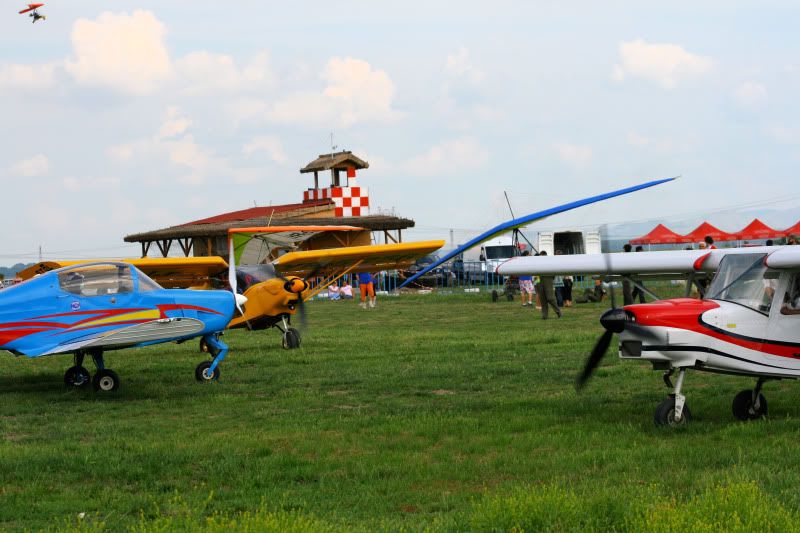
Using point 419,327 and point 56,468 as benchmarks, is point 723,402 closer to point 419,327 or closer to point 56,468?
point 56,468

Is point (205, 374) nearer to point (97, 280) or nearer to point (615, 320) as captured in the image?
point (97, 280)

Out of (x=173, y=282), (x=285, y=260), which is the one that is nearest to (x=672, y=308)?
(x=285, y=260)

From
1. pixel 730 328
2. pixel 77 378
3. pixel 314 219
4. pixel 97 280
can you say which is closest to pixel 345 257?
pixel 77 378

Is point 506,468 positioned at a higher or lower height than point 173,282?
lower

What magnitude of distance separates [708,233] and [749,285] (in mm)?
36693

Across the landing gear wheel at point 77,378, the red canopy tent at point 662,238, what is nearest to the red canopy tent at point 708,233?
the red canopy tent at point 662,238

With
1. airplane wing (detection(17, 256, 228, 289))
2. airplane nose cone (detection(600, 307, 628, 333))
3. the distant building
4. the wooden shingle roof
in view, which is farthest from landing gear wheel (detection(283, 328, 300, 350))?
the wooden shingle roof

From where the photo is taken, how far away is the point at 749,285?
35.2 feet

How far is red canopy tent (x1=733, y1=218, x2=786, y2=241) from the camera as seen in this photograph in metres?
45.3

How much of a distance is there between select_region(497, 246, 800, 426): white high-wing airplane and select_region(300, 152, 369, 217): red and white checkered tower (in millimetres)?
43271

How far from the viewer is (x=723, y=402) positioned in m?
12.1

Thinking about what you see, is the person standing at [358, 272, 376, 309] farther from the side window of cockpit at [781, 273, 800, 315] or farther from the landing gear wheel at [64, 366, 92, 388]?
the side window of cockpit at [781, 273, 800, 315]

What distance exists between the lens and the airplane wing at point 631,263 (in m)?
11.9

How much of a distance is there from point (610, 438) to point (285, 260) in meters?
11.8
